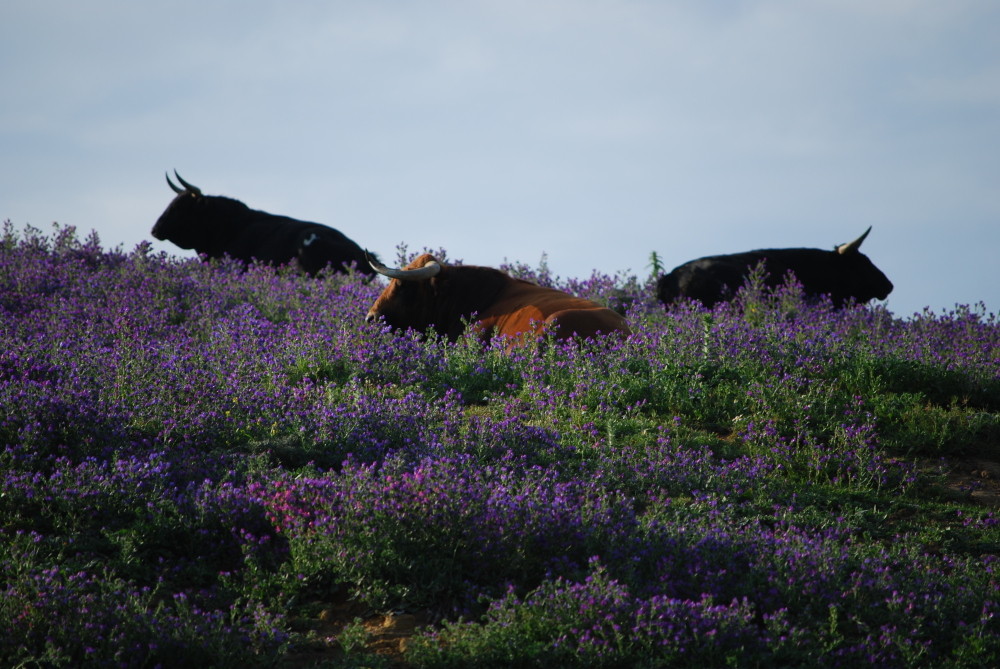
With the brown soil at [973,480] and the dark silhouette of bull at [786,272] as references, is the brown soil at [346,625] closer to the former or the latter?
the brown soil at [973,480]

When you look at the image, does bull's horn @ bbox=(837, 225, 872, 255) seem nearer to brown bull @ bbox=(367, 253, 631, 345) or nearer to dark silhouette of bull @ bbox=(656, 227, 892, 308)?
dark silhouette of bull @ bbox=(656, 227, 892, 308)

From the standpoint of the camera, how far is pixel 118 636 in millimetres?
4031

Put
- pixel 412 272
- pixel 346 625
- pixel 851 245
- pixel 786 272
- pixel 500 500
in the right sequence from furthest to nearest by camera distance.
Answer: pixel 851 245
pixel 786 272
pixel 412 272
pixel 500 500
pixel 346 625

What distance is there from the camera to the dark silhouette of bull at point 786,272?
1485 centimetres

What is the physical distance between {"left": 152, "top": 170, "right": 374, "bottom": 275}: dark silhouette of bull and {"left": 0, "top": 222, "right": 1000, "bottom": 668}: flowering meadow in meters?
9.25

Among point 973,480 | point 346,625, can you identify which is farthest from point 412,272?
point 346,625

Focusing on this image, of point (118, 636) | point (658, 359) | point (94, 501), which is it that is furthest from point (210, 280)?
point (118, 636)

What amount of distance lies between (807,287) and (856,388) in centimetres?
816

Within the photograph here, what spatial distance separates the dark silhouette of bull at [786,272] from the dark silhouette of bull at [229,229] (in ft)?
19.8

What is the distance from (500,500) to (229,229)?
51.9 ft

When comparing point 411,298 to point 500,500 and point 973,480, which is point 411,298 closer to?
point 973,480

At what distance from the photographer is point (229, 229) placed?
19719 mm

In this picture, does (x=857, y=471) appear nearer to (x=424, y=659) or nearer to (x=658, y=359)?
(x=658, y=359)

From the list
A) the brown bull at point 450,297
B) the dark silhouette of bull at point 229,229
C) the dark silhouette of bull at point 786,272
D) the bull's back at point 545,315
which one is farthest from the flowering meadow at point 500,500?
the dark silhouette of bull at point 229,229
